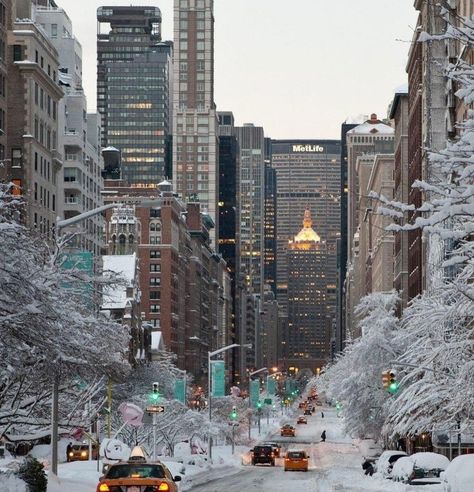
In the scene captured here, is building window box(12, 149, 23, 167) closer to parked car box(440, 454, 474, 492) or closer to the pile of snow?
parked car box(440, 454, 474, 492)

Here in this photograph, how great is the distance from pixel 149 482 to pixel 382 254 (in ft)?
540

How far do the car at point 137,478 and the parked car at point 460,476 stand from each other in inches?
306

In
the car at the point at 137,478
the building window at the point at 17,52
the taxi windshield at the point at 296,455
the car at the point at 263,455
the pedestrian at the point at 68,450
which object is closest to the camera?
the car at the point at 137,478

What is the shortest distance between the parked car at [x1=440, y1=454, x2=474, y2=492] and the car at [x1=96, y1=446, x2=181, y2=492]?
25.5 ft

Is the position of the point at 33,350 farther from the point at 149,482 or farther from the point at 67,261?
the point at 67,261

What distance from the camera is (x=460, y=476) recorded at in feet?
120

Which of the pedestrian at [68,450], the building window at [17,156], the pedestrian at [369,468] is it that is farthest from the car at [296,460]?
the building window at [17,156]

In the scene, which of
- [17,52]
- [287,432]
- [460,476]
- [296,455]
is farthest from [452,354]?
[287,432]

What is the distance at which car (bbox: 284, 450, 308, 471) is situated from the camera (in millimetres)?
73125

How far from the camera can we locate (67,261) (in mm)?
40594

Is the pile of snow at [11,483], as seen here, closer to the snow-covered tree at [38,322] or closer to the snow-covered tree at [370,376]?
the snow-covered tree at [38,322]

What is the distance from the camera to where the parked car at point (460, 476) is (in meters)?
35.9

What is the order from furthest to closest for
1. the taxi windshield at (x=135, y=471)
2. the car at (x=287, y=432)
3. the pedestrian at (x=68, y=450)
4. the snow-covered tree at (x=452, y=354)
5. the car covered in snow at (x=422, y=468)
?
1. the car at (x=287, y=432)
2. the pedestrian at (x=68, y=450)
3. the car covered in snow at (x=422, y=468)
4. the taxi windshield at (x=135, y=471)
5. the snow-covered tree at (x=452, y=354)

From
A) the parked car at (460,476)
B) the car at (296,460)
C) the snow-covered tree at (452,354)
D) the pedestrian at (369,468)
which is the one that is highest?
the snow-covered tree at (452,354)
